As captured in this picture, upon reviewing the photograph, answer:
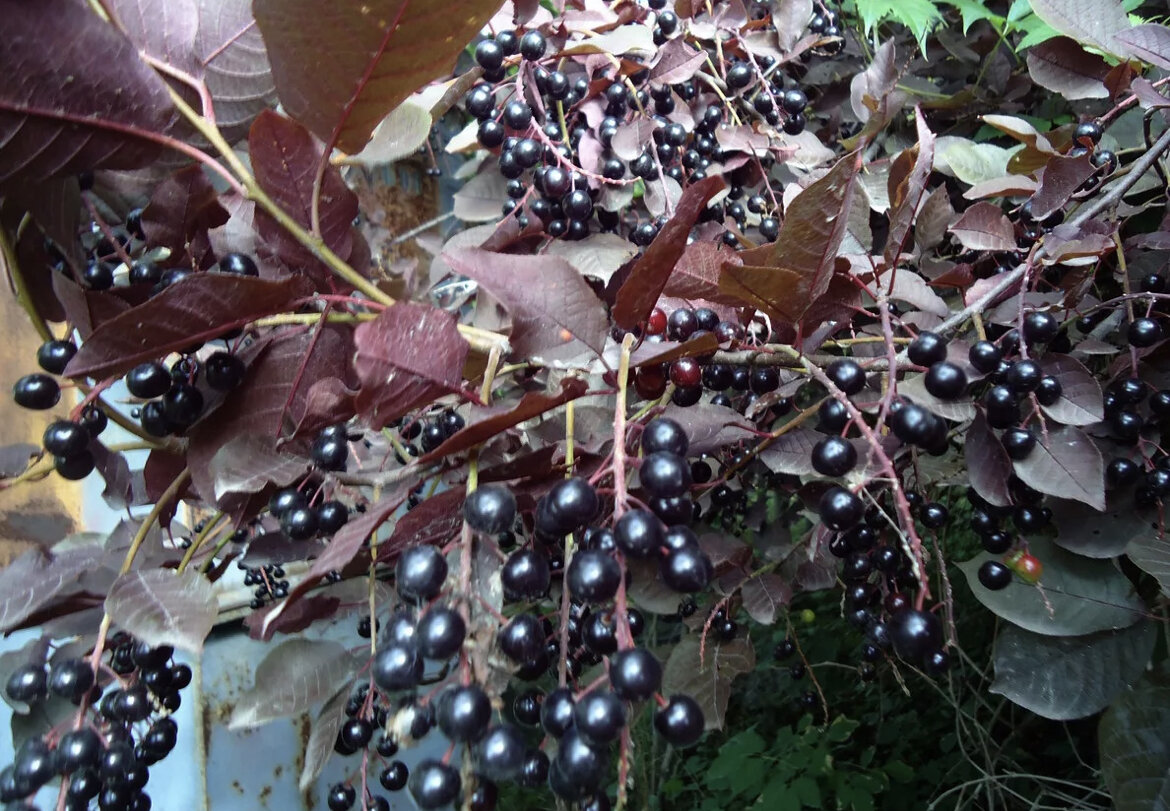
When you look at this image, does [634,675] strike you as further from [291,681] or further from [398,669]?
[291,681]

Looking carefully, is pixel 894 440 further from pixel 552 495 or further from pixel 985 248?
pixel 552 495

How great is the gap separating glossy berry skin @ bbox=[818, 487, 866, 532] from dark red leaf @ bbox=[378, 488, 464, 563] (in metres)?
0.26

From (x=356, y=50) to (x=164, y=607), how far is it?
412mm

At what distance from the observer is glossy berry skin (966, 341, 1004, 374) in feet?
1.95

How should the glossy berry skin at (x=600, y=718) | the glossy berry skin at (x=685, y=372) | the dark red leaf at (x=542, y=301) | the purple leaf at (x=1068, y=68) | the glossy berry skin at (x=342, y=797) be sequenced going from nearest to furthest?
1. the glossy berry skin at (x=600, y=718)
2. the dark red leaf at (x=542, y=301)
3. the glossy berry skin at (x=685, y=372)
4. the glossy berry skin at (x=342, y=797)
5. the purple leaf at (x=1068, y=68)

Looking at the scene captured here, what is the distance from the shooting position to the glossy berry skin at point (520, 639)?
1.27 ft

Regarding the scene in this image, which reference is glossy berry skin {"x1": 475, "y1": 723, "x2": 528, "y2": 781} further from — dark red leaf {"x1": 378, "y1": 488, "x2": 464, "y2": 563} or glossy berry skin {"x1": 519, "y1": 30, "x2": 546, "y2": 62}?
glossy berry skin {"x1": 519, "y1": 30, "x2": 546, "y2": 62}

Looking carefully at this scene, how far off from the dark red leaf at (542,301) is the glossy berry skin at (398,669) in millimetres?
212

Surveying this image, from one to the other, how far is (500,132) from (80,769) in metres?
0.87

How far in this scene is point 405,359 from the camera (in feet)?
1.33

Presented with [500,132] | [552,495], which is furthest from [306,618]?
[500,132]

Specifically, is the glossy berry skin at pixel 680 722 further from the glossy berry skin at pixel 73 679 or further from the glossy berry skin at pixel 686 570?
the glossy berry skin at pixel 73 679

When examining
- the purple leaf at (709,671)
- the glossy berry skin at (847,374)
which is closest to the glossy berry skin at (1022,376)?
the glossy berry skin at (847,374)

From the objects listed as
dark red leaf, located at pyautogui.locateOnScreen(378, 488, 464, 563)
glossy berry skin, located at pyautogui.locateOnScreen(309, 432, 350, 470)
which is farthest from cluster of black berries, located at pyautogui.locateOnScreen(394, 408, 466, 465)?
dark red leaf, located at pyautogui.locateOnScreen(378, 488, 464, 563)
